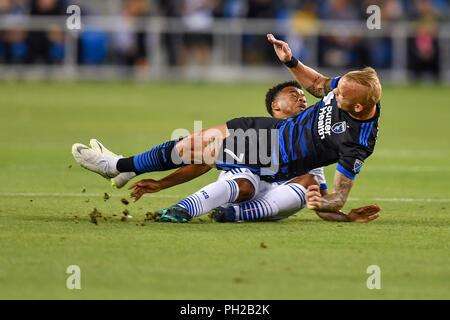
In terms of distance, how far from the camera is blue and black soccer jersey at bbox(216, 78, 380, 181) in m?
7.50

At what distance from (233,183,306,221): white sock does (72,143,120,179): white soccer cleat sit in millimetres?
1080

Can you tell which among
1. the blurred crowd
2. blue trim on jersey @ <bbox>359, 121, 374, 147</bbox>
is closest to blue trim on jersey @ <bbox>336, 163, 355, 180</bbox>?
blue trim on jersey @ <bbox>359, 121, 374, 147</bbox>

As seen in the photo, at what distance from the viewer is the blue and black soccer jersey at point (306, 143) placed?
7.50 meters

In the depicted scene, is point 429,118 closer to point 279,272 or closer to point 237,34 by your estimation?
point 237,34

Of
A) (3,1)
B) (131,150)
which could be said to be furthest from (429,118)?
(3,1)

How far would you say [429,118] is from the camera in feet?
64.7

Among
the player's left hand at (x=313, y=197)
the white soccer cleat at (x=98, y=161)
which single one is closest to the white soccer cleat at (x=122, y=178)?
the white soccer cleat at (x=98, y=161)

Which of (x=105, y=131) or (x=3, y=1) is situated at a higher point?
(x=3, y=1)

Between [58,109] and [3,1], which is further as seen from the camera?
[3,1]

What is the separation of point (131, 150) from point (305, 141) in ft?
19.8

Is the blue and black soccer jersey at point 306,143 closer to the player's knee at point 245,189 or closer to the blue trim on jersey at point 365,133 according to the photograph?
the blue trim on jersey at point 365,133

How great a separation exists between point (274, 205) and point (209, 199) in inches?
23.2

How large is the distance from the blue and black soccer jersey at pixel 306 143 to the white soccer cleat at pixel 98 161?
885mm

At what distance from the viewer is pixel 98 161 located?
7.93m
